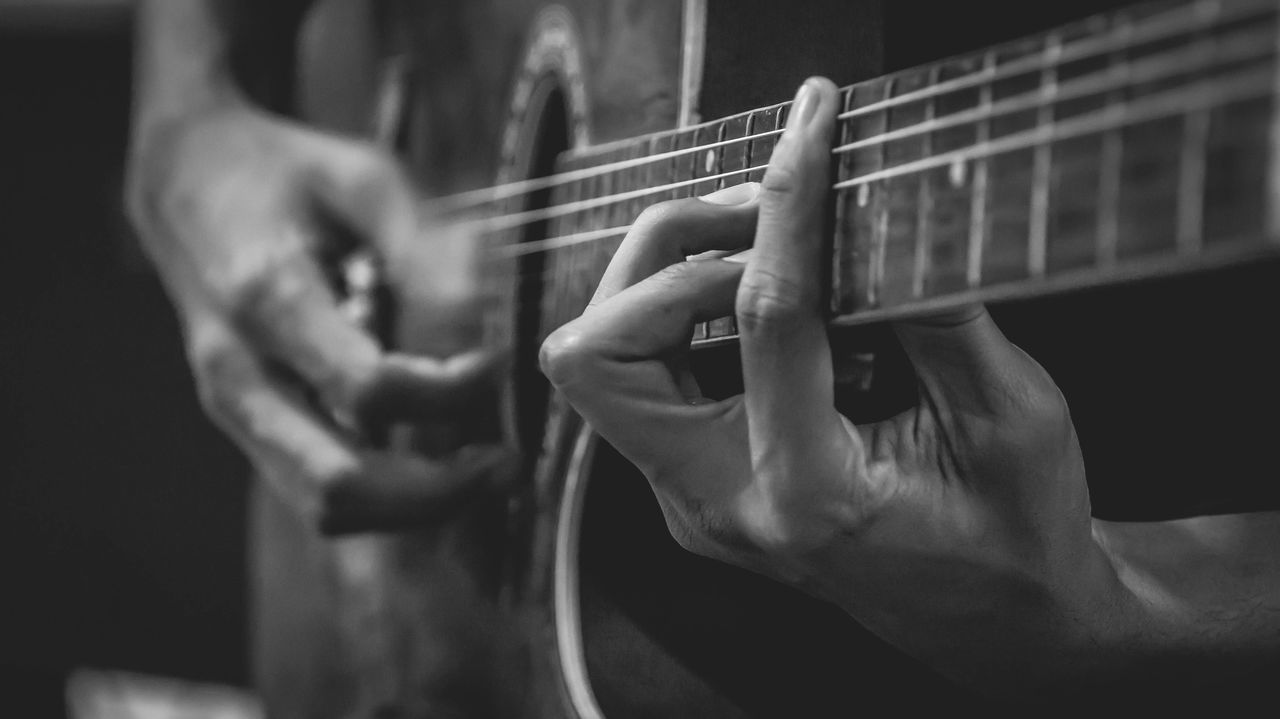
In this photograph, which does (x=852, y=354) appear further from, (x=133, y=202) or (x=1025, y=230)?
(x=133, y=202)

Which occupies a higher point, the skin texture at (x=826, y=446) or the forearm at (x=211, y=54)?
the forearm at (x=211, y=54)

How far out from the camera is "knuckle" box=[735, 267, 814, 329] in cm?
49

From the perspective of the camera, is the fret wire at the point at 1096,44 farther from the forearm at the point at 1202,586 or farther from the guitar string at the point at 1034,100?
the forearm at the point at 1202,586

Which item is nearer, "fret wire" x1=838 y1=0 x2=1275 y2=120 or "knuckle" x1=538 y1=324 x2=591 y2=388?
"fret wire" x1=838 y1=0 x2=1275 y2=120

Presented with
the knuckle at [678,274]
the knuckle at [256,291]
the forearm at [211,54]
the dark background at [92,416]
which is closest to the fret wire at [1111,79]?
the knuckle at [678,274]

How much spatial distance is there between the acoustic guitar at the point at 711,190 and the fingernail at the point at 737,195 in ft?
0.03

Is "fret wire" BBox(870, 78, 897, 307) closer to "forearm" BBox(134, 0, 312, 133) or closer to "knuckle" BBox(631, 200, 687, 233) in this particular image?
"knuckle" BBox(631, 200, 687, 233)

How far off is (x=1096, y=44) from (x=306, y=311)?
69cm

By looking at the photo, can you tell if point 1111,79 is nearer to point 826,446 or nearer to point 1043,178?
point 1043,178

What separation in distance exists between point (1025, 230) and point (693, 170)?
235 mm

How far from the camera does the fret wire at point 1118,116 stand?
34 centimetres

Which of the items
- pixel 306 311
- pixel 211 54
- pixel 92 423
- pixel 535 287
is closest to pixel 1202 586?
pixel 535 287

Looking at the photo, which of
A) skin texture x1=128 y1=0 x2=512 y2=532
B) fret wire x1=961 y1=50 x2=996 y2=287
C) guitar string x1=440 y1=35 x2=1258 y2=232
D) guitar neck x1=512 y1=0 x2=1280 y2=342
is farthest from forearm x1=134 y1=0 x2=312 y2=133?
fret wire x1=961 y1=50 x2=996 y2=287

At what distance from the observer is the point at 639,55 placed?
0.78 m
